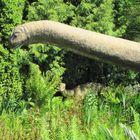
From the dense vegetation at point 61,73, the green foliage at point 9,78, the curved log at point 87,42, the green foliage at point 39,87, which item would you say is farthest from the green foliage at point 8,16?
the curved log at point 87,42

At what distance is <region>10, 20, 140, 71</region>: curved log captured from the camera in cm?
94

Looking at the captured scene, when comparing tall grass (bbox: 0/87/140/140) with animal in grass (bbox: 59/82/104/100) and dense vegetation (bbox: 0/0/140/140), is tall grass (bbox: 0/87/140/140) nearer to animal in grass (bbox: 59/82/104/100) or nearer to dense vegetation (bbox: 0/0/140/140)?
dense vegetation (bbox: 0/0/140/140)

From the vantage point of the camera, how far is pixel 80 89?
957 cm

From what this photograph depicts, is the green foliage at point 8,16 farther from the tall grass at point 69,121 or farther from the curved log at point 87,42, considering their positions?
the curved log at point 87,42

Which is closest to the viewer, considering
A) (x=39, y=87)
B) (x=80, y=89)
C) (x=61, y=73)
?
(x=39, y=87)

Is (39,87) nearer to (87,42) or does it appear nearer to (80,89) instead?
(80,89)

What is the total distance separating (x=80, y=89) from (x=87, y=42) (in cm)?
864

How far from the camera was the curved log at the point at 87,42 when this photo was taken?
944 millimetres

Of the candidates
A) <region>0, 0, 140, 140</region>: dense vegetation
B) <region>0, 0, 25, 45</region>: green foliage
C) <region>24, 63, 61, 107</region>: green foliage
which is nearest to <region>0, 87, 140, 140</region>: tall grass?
<region>0, 0, 140, 140</region>: dense vegetation

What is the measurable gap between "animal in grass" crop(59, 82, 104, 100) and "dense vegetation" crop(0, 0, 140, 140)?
210mm

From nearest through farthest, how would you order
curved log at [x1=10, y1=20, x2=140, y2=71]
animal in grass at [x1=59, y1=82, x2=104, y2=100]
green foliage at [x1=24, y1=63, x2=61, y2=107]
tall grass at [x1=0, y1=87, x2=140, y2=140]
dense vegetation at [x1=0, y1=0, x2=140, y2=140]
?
curved log at [x1=10, y1=20, x2=140, y2=71] → tall grass at [x1=0, y1=87, x2=140, y2=140] → dense vegetation at [x1=0, y1=0, x2=140, y2=140] → green foliage at [x1=24, y1=63, x2=61, y2=107] → animal in grass at [x1=59, y1=82, x2=104, y2=100]

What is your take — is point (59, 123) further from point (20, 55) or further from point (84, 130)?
point (20, 55)

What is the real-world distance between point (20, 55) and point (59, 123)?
344cm

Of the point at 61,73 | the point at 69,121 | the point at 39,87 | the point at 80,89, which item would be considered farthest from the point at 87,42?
the point at 80,89
